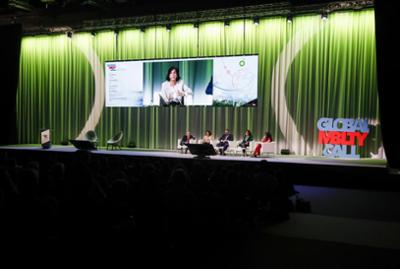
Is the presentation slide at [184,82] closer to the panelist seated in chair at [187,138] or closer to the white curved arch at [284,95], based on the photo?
the white curved arch at [284,95]

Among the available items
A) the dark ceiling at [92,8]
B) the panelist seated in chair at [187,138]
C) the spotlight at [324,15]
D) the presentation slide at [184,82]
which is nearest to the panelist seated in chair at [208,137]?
the panelist seated in chair at [187,138]

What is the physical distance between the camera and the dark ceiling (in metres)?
10.1

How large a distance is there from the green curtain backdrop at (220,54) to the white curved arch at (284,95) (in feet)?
0.11

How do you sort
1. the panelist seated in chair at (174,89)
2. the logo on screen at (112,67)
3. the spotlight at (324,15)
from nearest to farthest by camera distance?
the spotlight at (324,15), the panelist seated in chair at (174,89), the logo on screen at (112,67)

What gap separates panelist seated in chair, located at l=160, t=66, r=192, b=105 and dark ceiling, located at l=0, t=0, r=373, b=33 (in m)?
2.02

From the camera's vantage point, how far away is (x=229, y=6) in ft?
33.4

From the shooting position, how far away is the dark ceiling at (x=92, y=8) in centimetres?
1010

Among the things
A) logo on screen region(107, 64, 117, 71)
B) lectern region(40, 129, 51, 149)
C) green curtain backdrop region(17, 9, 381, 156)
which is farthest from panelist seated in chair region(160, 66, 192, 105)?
lectern region(40, 129, 51, 149)

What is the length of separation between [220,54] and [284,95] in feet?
8.13

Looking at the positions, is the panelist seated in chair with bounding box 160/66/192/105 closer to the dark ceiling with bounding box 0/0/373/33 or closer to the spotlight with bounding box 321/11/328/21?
the dark ceiling with bounding box 0/0/373/33

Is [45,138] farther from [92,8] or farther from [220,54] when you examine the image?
[220,54]

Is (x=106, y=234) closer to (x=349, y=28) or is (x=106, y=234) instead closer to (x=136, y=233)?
(x=136, y=233)

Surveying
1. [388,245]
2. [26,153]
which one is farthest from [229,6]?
[388,245]

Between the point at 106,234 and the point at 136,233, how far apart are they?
32 centimetres
